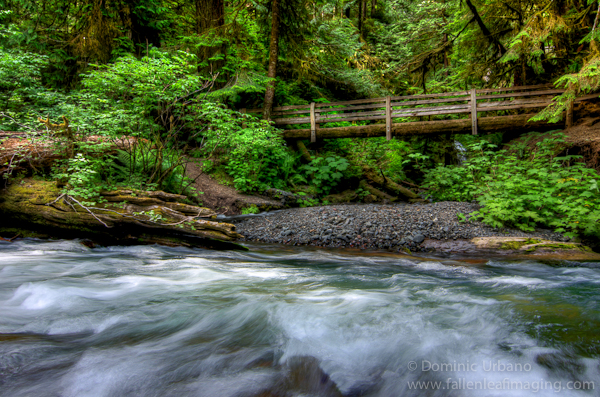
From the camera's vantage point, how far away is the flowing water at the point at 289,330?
1.97m

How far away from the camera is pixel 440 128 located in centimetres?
1037

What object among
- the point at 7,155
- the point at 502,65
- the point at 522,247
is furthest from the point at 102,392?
the point at 502,65

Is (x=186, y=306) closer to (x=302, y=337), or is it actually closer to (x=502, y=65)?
(x=302, y=337)

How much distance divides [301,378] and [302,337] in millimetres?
495

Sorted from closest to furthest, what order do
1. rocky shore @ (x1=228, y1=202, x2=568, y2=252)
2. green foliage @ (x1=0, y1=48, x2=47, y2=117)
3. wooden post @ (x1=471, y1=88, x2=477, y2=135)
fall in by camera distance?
rocky shore @ (x1=228, y1=202, x2=568, y2=252) < green foliage @ (x1=0, y1=48, x2=47, y2=117) < wooden post @ (x1=471, y1=88, x2=477, y2=135)

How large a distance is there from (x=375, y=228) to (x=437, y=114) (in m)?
6.17

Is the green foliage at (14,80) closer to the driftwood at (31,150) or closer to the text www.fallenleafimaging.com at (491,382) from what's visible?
the driftwood at (31,150)

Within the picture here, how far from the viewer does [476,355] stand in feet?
7.34

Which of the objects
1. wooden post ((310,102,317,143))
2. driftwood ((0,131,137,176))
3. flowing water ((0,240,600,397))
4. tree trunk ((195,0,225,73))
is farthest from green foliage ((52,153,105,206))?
wooden post ((310,102,317,143))

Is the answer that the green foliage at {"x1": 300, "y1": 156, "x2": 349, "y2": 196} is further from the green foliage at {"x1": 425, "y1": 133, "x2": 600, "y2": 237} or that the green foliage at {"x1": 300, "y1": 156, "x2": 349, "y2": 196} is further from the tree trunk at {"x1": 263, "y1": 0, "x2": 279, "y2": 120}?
the green foliage at {"x1": 425, "y1": 133, "x2": 600, "y2": 237}

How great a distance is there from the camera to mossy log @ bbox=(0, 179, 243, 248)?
4.78 m

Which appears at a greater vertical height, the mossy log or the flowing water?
the mossy log

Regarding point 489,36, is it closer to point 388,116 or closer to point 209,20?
point 388,116

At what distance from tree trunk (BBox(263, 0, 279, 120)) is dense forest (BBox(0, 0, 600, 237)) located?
4 cm
